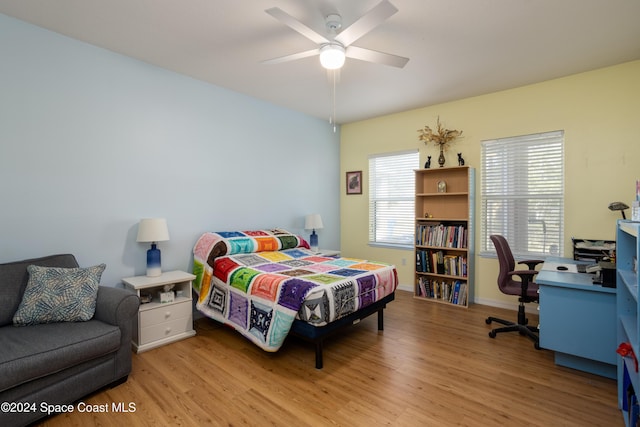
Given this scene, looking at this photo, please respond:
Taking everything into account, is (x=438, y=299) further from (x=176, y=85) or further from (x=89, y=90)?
(x=89, y=90)

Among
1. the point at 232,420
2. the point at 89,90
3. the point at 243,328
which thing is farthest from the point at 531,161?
the point at 89,90

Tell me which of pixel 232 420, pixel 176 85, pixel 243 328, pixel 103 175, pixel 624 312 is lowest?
pixel 232 420

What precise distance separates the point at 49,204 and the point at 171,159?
116cm

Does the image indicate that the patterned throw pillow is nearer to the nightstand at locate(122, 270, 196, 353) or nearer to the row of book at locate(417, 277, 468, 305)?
the nightstand at locate(122, 270, 196, 353)

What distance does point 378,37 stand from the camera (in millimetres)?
2719

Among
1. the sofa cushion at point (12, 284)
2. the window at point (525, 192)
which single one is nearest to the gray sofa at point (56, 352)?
the sofa cushion at point (12, 284)

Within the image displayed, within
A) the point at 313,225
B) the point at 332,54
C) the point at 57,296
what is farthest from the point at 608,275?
the point at 57,296

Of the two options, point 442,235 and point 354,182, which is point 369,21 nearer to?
point 442,235

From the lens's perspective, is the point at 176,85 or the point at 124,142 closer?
the point at 124,142

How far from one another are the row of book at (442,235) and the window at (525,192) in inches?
12.6

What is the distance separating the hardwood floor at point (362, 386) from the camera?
197 centimetres

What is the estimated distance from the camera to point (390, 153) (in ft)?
16.6

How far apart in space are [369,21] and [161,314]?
117 inches

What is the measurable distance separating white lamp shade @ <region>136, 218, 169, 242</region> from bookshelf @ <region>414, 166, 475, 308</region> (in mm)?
3291
